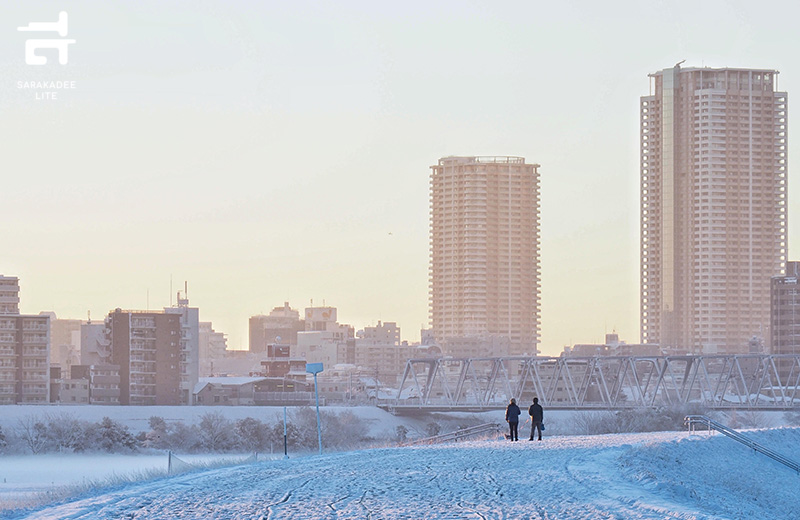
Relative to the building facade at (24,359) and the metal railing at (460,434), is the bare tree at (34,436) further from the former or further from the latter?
the metal railing at (460,434)

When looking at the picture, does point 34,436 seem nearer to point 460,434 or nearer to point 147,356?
point 147,356

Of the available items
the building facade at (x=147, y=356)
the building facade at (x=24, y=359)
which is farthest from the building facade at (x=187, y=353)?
the building facade at (x=24, y=359)

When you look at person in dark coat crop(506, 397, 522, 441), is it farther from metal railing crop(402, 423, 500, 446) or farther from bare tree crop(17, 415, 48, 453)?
bare tree crop(17, 415, 48, 453)

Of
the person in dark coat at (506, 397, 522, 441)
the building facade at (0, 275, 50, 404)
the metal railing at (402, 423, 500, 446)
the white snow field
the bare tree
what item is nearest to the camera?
the white snow field

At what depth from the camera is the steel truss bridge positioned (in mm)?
91812

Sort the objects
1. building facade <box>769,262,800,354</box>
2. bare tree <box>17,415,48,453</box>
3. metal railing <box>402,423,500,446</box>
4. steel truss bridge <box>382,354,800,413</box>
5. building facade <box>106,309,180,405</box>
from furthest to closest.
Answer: building facade <box>769,262,800,354</box> → building facade <box>106,309,180,405</box> → steel truss bridge <box>382,354,800,413</box> → bare tree <box>17,415,48,453</box> → metal railing <box>402,423,500,446</box>

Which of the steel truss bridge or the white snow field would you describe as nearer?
the white snow field

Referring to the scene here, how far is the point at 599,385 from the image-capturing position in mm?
96375

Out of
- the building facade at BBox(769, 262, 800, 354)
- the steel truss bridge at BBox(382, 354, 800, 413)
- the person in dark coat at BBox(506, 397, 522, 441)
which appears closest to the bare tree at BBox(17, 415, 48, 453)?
the steel truss bridge at BBox(382, 354, 800, 413)

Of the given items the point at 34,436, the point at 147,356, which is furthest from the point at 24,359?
the point at 34,436

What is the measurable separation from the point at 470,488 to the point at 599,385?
69925 millimetres

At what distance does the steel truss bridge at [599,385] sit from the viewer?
9181 cm

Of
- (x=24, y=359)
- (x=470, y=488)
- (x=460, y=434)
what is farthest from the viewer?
(x=24, y=359)

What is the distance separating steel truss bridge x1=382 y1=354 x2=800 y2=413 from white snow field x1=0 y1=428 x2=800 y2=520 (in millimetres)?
49331
